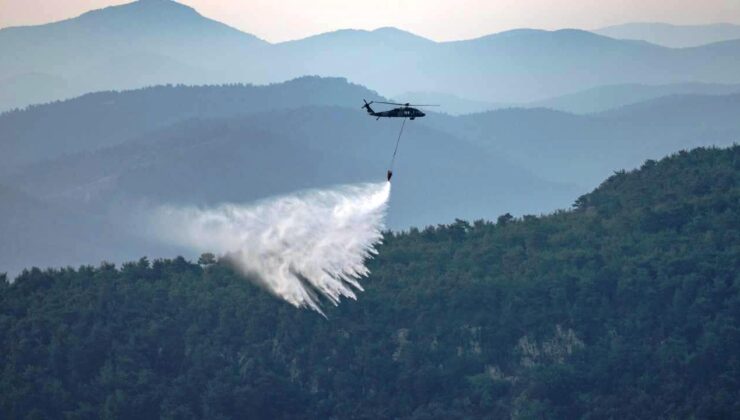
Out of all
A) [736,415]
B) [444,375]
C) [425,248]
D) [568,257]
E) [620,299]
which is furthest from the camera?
[425,248]

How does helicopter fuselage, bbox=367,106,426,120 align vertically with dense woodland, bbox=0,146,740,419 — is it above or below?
above

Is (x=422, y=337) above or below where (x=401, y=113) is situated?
Answer: below

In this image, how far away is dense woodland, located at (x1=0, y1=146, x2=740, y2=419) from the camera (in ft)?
316

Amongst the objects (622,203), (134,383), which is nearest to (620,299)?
(622,203)

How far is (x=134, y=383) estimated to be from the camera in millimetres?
100000

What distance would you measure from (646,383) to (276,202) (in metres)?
36.6

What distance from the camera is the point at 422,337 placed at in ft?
340

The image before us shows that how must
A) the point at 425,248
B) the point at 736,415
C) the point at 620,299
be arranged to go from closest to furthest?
1. the point at 736,415
2. the point at 620,299
3. the point at 425,248

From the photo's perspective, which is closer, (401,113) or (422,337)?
(401,113)

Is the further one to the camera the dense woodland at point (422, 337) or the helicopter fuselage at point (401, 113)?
the dense woodland at point (422, 337)

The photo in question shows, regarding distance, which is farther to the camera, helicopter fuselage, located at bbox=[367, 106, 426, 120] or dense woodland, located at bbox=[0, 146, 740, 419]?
dense woodland, located at bbox=[0, 146, 740, 419]

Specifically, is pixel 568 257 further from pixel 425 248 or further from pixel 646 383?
pixel 646 383

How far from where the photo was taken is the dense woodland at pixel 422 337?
316 feet

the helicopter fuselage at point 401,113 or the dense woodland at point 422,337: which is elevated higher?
the helicopter fuselage at point 401,113
